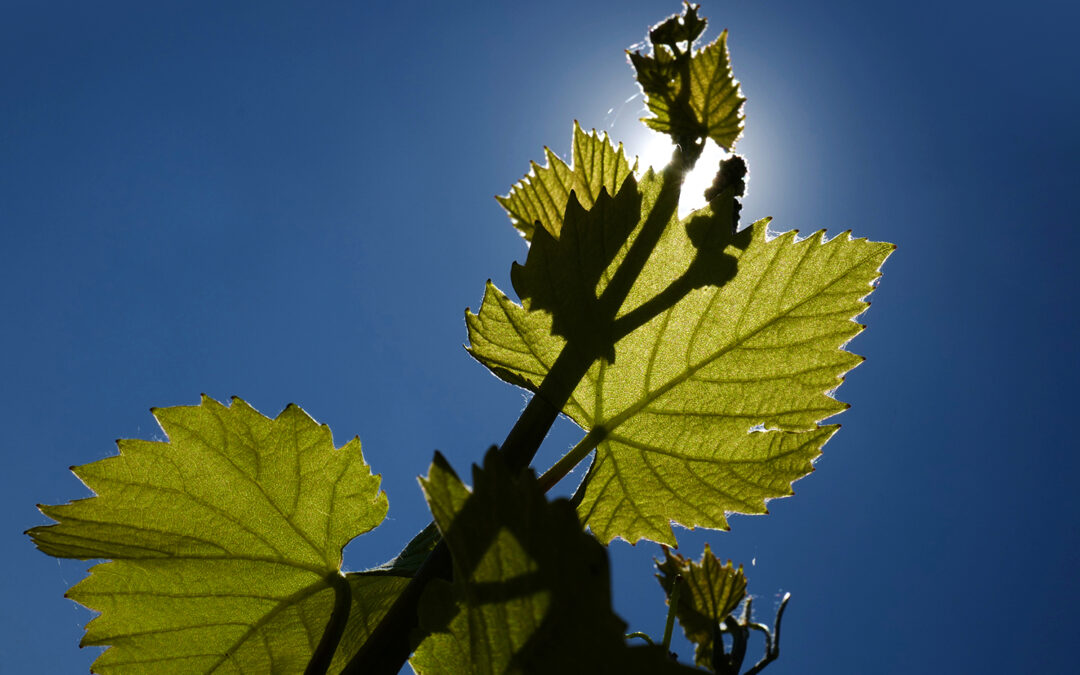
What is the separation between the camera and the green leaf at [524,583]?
341mm

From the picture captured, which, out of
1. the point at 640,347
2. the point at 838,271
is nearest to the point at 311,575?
the point at 640,347

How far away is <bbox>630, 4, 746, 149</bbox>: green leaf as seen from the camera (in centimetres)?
69

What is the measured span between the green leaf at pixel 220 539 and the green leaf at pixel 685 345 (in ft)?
0.57

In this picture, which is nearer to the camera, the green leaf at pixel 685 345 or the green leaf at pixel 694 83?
the green leaf at pixel 685 345

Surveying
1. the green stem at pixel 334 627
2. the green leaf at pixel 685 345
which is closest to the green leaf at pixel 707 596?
the green leaf at pixel 685 345

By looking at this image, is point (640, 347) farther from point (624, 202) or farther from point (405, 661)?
point (405, 661)

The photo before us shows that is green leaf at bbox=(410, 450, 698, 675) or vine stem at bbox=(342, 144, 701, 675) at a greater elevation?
vine stem at bbox=(342, 144, 701, 675)

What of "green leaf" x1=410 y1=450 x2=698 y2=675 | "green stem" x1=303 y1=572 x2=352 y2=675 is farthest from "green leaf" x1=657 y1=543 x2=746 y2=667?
"green leaf" x1=410 y1=450 x2=698 y2=675

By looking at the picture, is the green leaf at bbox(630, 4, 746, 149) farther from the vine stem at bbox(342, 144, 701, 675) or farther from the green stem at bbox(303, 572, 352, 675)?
the green stem at bbox(303, 572, 352, 675)

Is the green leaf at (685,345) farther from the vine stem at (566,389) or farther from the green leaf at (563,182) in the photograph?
the green leaf at (563,182)

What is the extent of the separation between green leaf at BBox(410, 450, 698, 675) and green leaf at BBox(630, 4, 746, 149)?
461 mm

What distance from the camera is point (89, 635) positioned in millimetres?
581

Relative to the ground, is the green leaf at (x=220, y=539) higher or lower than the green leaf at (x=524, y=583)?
higher

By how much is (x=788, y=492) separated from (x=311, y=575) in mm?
409
